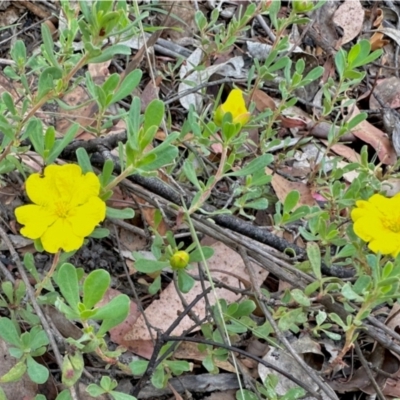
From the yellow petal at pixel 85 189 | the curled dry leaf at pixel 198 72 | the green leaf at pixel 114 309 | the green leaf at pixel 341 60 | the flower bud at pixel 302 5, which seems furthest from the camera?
the curled dry leaf at pixel 198 72

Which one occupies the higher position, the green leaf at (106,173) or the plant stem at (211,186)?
the green leaf at (106,173)

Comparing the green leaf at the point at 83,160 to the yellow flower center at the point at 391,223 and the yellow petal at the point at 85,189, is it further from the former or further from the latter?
the yellow flower center at the point at 391,223

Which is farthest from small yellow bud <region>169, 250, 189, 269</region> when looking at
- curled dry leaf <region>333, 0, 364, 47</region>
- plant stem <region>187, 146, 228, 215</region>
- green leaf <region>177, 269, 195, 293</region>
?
curled dry leaf <region>333, 0, 364, 47</region>

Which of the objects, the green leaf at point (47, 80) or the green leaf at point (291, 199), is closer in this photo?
the green leaf at point (47, 80)

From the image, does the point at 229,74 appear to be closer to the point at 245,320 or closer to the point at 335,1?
the point at 335,1

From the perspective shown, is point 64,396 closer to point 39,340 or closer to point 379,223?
point 39,340

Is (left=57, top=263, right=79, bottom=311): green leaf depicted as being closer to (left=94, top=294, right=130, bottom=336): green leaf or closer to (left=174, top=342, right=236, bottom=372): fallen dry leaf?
(left=94, top=294, right=130, bottom=336): green leaf

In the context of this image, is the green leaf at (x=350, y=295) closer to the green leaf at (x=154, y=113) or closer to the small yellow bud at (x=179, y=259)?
the small yellow bud at (x=179, y=259)

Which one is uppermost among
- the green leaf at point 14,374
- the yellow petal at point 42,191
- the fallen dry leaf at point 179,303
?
the yellow petal at point 42,191

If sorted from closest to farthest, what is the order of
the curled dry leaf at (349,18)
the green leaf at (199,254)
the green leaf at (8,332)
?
the green leaf at (8,332)
the green leaf at (199,254)
the curled dry leaf at (349,18)

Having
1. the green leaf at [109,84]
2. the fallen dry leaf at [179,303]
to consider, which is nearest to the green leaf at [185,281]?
the fallen dry leaf at [179,303]
